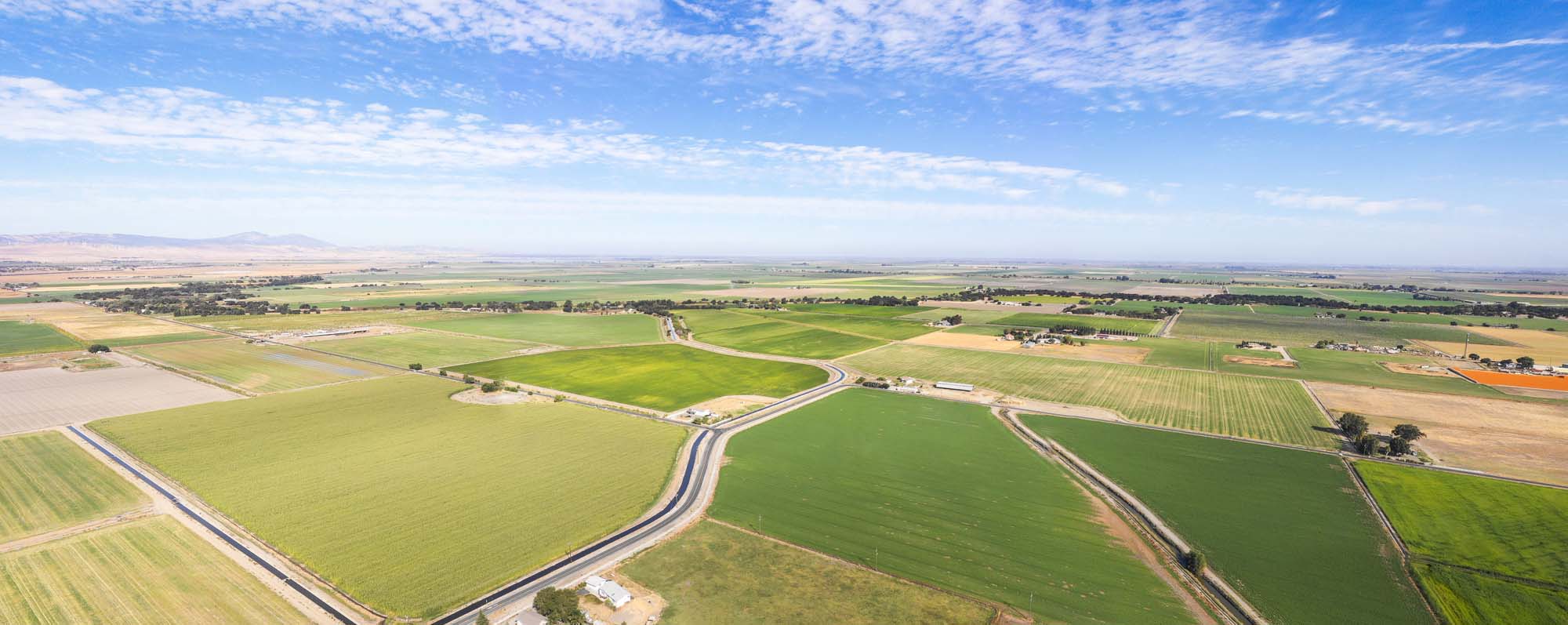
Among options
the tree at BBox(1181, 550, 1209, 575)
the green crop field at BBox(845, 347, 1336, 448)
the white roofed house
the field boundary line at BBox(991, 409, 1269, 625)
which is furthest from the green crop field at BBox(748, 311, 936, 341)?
the white roofed house

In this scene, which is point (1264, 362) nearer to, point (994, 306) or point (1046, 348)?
Answer: point (1046, 348)

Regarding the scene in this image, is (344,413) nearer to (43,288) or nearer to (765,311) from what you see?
(765,311)

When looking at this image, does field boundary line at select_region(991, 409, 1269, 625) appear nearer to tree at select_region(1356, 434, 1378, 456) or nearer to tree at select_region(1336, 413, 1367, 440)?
tree at select_region(1356, 434, 1378, 456)

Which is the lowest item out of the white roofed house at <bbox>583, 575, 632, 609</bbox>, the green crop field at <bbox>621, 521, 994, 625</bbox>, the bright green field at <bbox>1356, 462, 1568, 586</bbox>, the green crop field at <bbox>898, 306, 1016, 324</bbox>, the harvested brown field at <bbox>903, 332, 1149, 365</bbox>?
the green crop field at <bbox>621, 521, 994, 625</bbox>

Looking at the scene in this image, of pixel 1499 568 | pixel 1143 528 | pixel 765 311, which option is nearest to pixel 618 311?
pixel 765 311

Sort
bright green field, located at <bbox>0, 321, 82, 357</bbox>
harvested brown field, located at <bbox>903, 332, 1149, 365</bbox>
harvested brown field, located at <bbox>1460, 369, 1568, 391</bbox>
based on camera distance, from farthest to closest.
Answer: harvested brown field, located at <bbox>903, 332, 1149, 365</bbox>, bright green field, located at <bbox>0, 321, 82, 357</bbox>, harvested brown field, located at <bbox>1460, 369, 1568, 391</bbox>

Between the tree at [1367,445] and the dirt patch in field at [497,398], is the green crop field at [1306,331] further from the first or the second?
the dirt patch in field at [497,398]

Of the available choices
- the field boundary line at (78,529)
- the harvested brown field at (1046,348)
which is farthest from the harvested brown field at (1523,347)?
the field boundary line at (78,529)
